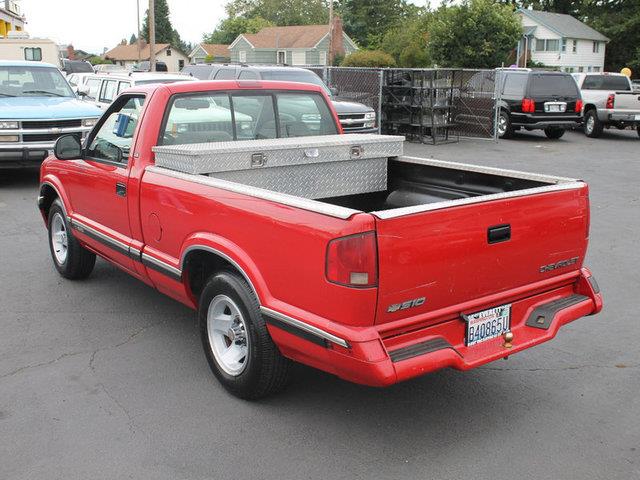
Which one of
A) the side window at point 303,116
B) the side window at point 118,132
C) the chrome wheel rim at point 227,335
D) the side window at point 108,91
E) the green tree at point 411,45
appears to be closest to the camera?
the chrome wheel rim at point 227,335

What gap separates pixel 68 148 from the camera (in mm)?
5715

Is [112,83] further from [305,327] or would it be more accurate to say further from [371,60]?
[371,60]

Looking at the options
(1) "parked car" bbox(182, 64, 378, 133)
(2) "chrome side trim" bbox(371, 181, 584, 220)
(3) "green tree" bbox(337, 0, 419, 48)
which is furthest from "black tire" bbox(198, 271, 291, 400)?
(3) "green tree" bbox(337, 0, 419, 48)

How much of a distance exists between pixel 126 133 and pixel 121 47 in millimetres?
128382

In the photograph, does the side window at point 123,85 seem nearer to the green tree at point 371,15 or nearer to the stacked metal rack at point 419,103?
the stacked metal rack at point 419,103

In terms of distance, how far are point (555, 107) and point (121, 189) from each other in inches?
645

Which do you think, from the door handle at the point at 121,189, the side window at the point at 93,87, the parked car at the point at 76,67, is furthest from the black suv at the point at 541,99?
the parked car at the point at 76,67

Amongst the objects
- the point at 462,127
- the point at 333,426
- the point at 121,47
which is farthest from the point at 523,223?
the point at 121,47

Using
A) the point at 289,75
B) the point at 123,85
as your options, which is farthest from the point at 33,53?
the point at 289,75

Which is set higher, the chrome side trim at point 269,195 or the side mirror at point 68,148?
the side mirror at point 68,148

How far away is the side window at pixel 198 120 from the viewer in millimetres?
5156

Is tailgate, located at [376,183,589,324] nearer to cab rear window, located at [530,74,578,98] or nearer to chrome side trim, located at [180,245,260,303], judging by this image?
chrome side trim, located at [180,245,260,303]

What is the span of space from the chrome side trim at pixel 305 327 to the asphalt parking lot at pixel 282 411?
68cm

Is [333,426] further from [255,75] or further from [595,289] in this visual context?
[255,75]
